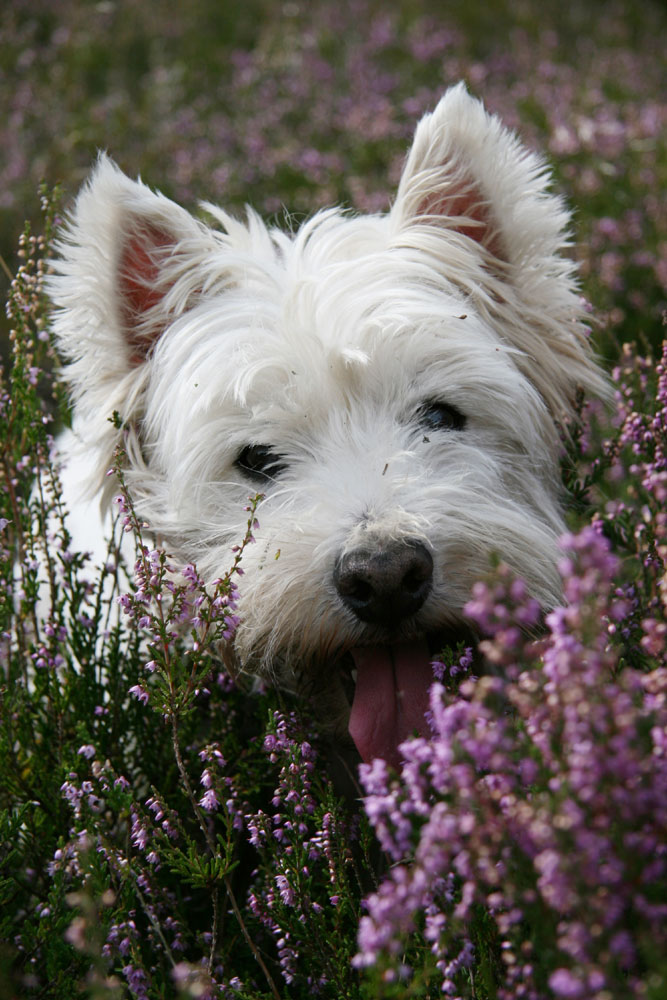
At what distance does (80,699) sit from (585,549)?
202 cm

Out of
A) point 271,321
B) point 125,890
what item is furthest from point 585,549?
point 271,321

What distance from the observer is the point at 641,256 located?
221 inches

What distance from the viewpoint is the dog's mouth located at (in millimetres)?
2418

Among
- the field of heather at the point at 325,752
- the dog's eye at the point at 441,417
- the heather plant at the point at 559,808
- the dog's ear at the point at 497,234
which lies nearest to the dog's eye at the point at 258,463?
the field of heather at the point at 325,752

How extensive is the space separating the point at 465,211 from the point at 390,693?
1.64 meters

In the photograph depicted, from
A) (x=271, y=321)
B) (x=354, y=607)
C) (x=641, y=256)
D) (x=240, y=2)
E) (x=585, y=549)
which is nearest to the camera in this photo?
(x=585, y=549)

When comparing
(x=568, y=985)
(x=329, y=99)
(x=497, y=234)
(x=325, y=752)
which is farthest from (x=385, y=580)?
(x=329, y=99)

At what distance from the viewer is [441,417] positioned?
278 cm

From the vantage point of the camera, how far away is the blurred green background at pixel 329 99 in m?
6.22

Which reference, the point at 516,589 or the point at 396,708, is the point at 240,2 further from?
the point at 516,589

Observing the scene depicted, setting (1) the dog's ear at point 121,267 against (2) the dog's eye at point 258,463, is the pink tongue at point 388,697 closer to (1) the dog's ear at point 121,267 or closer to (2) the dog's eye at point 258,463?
(2) the dog's eye at point 258,463

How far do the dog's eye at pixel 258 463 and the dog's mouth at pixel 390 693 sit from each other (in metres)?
0.60

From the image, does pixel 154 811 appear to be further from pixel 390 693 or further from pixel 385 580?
pixel 385 580

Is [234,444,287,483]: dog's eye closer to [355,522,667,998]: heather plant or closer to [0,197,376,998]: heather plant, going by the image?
[0,197,376,998]: heather plant
